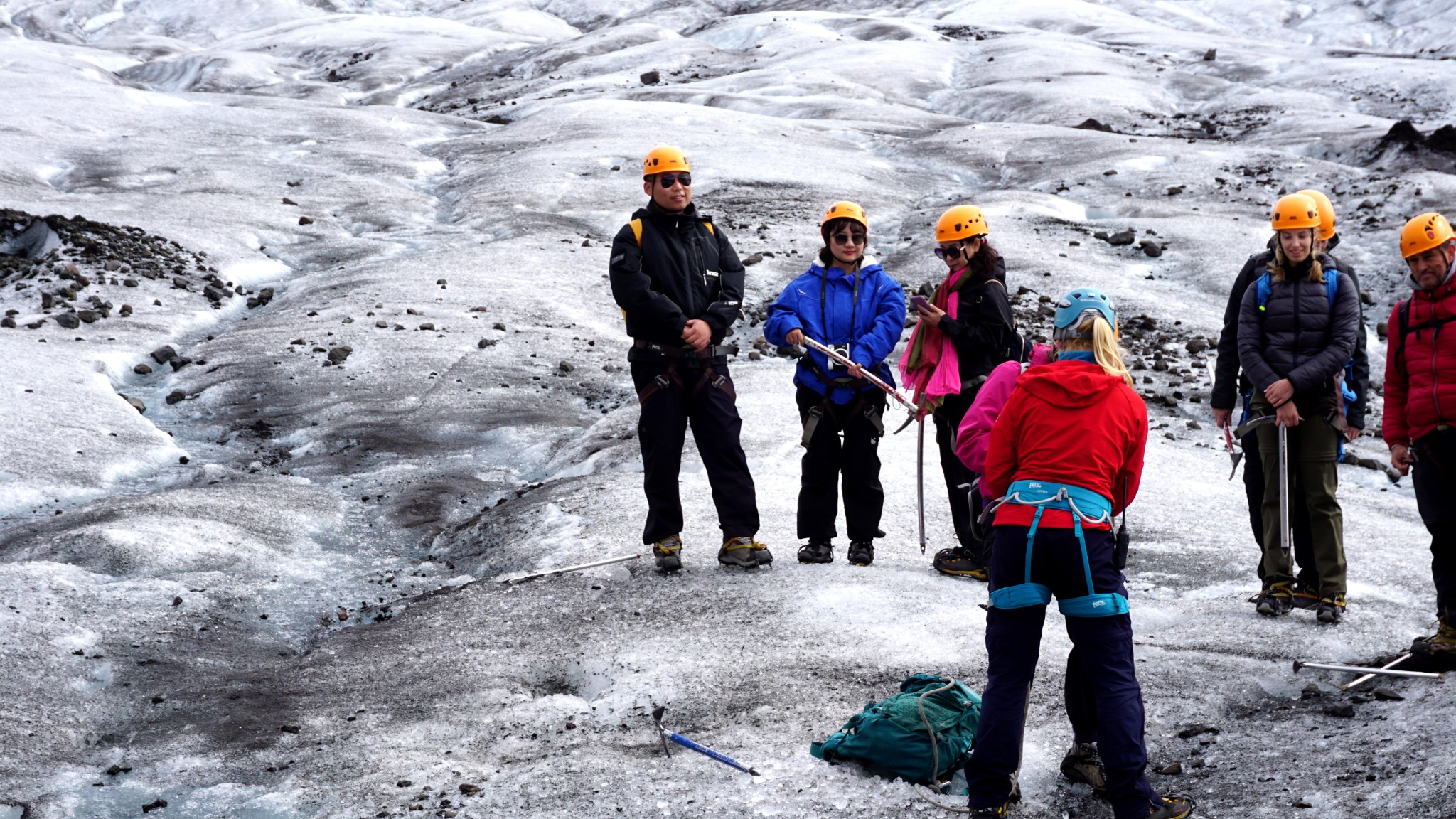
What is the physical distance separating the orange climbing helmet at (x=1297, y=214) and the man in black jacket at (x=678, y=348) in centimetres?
367

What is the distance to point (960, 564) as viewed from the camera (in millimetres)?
9039

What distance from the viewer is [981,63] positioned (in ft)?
182

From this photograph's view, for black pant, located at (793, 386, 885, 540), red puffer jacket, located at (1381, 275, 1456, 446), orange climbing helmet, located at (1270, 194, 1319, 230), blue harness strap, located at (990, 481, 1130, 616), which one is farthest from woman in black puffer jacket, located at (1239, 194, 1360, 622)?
blue harness strap, located at (990, 481, 1130, 616)

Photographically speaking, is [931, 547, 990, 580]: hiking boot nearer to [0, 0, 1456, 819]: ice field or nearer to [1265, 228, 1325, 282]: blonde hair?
[0, 0, 1456, 819]: ice field

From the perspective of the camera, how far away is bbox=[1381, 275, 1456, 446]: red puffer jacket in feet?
23.3

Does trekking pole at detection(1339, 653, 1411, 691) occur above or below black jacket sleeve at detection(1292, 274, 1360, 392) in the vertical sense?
below

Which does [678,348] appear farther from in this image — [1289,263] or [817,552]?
[1289,263]

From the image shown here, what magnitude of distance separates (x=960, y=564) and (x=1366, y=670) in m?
2.92

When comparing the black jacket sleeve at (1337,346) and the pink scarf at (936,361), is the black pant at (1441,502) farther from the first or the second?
the pink scarf at (936,361)

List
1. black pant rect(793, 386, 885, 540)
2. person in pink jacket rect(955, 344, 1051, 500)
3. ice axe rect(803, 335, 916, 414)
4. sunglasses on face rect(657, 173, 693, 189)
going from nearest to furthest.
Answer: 1. person in pink jacket rect(955, 344, 1051, 500)
2. ice axe rect(803, 335, 916, 414)
3. sunglasses on face rect(657, 173, 693, 189)
4. black pant rect(793, 386, 885, 540)

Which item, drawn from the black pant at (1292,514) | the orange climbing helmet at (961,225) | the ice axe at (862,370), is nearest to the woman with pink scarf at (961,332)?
the orange climbing helmet at (961,225)

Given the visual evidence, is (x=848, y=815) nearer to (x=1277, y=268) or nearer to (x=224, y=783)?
(x=224, y=783)

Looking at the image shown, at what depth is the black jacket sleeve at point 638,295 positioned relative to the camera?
8.55m

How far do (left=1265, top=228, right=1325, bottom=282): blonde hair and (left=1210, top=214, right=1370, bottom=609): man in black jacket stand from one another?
64mm
